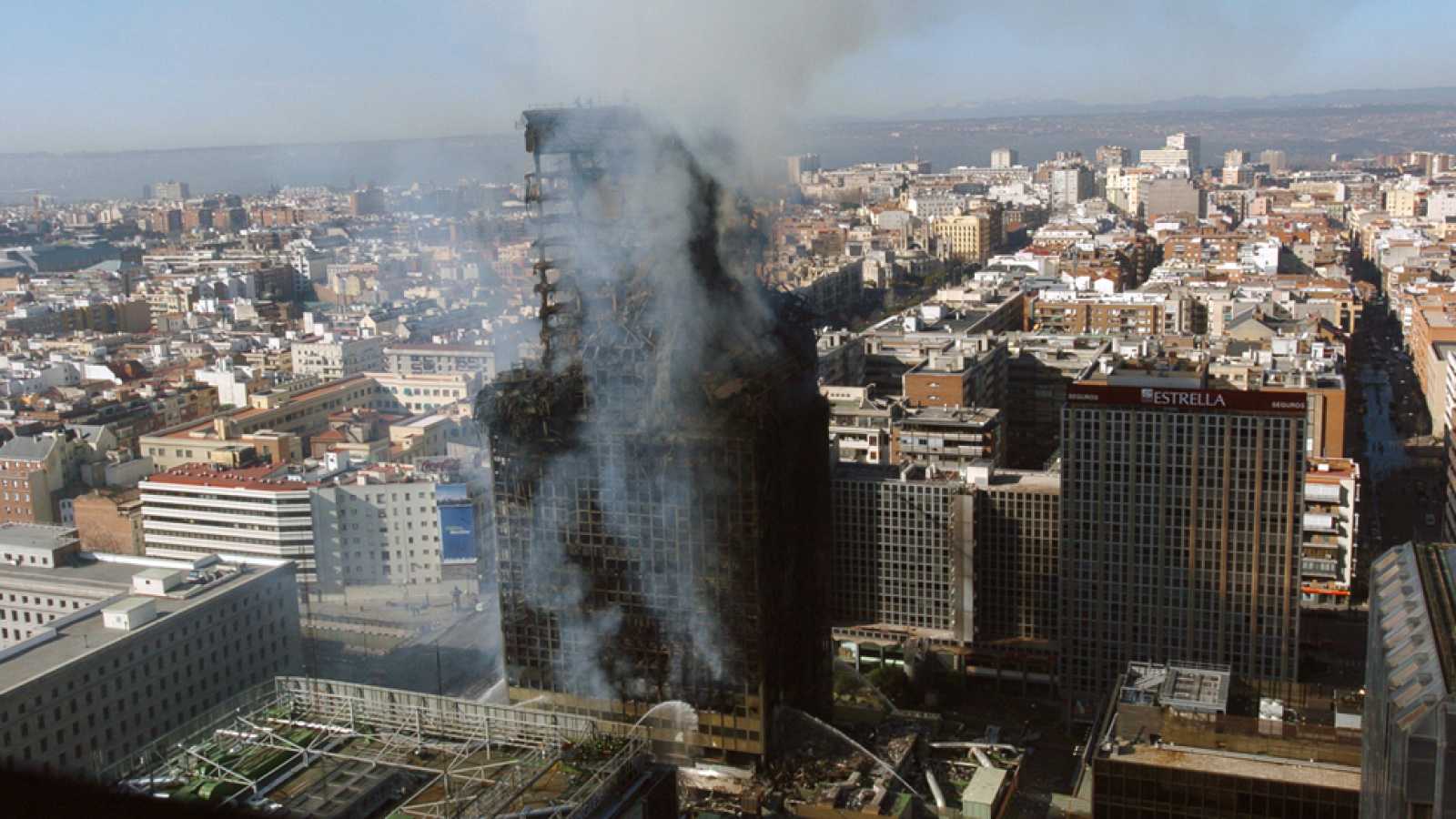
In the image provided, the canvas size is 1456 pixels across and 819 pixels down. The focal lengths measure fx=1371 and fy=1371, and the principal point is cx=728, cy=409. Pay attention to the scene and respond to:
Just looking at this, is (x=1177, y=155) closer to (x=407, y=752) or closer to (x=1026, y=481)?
(x=1026, y=481)

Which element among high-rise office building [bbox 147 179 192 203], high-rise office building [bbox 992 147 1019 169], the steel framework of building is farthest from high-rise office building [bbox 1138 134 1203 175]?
the steel framework of building

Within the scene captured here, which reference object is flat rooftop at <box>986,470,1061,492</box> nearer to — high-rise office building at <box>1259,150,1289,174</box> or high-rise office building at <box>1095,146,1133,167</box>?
high-rise office building at <box>1095,146,1133,167</box>

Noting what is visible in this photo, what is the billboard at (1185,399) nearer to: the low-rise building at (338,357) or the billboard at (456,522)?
the billboard at (456,522)

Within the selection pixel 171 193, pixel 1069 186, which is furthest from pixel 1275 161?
pixel 171 193

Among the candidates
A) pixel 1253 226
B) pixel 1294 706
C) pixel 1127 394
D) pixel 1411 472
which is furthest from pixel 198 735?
pixel 1253 226

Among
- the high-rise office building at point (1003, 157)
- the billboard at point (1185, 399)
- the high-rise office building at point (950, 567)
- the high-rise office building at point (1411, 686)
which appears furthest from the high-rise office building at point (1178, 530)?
the high-rise office building at point (1003, 157)

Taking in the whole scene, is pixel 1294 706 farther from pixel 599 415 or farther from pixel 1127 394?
pixel 599 415
